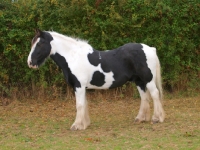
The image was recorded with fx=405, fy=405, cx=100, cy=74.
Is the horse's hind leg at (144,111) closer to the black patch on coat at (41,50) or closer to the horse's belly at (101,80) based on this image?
the horse's belly at (101,80)

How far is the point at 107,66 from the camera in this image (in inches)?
315

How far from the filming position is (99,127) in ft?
26.8

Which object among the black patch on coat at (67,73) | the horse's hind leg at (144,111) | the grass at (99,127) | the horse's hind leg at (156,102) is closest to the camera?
the grass at (99,127)

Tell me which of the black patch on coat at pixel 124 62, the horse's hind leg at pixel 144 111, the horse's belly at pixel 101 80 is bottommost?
the horse's hind leg at pixel 144 111

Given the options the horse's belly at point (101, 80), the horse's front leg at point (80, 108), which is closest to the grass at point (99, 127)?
the horse's front leg at point (80, 108)

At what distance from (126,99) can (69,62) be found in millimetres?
4080

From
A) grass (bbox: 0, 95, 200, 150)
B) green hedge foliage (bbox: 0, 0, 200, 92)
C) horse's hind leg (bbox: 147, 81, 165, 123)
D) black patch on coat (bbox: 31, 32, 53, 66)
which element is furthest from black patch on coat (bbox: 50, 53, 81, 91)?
green hedge foliage (bbox: 0, 0, 200, 92)

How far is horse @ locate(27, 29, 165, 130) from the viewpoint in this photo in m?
7.84

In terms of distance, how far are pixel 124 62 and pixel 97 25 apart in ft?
10.4

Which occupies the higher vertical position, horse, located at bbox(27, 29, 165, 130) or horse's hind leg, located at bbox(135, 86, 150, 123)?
horse, located at bbox(27, 29, 165, 130)

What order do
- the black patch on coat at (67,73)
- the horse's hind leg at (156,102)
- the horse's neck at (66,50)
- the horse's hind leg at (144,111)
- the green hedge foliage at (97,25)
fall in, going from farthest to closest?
the green hedge foliage at (97,25), the horse's hind leg at (144,111), the horse's hind leg at (156,102), the horse's neck at (66,50), the black patch on coat at (67,73)

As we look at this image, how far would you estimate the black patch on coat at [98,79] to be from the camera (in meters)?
7.95

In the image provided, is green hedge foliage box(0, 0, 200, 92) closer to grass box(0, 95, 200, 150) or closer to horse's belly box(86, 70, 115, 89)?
grass box(0, 95, 200, 150)

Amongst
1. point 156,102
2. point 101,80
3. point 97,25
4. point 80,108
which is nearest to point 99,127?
point 80,108
